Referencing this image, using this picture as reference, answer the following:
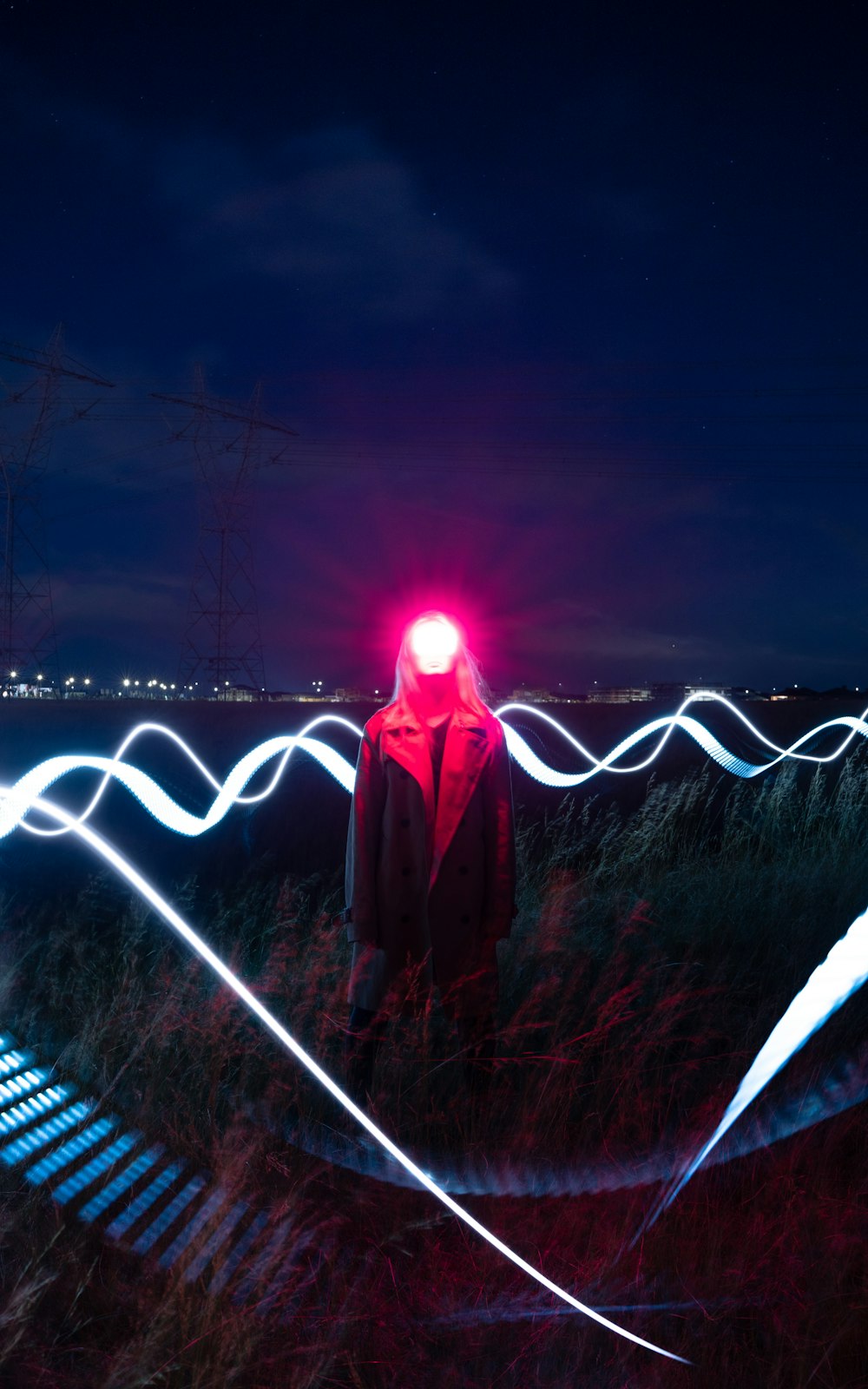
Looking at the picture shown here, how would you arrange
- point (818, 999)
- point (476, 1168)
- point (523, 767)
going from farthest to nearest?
point (523, 767)
point (476, 1168)
point (818, 999)

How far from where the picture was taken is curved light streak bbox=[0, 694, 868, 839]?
200 inches

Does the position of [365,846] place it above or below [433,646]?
below

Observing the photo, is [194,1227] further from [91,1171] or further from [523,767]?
[523,767]

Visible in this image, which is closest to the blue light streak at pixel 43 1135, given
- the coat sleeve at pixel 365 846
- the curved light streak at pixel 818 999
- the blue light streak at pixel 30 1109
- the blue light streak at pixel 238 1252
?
the blue light streak at pixel 30 1109

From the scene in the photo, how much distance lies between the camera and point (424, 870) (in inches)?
125

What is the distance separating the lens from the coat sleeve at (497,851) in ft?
10.7

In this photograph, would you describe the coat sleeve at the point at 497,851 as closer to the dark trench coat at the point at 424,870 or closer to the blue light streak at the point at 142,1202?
the dark trench coat at the point at 424,870

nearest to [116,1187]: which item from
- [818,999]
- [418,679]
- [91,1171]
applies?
[91,1171]

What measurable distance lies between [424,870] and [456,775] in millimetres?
365

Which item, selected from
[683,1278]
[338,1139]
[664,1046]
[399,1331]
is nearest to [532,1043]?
[664,1046]

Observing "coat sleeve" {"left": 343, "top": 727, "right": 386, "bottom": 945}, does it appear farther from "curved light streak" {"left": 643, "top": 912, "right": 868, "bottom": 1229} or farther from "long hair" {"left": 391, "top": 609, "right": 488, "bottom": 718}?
"curved light streak" {"left": 643, "top": 912, "right": 868, "bottom": 1229}

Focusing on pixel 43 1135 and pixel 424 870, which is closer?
pixel 43 1135

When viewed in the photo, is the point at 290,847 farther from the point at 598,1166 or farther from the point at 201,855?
the point at 598,1166

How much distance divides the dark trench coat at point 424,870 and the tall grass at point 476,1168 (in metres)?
0.34
